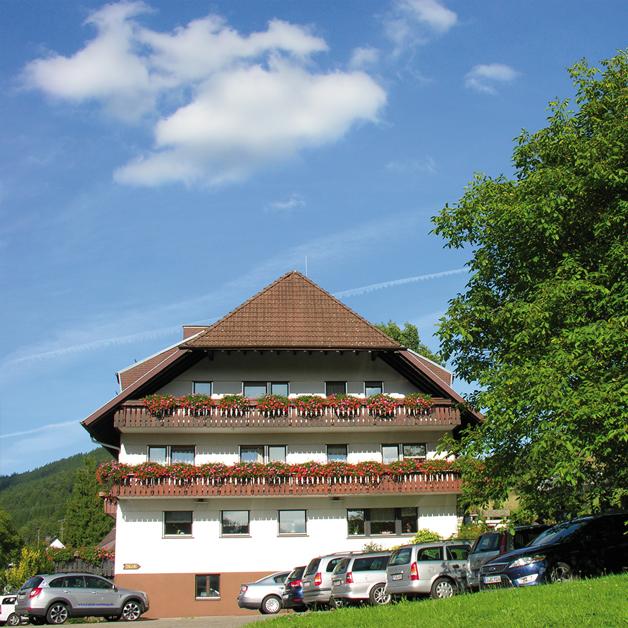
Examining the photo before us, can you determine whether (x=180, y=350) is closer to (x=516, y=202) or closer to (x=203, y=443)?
(x=203, y=443)

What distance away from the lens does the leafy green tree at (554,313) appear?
18281 mm

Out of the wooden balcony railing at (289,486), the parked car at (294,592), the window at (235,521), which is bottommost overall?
the parked car at (294,592)

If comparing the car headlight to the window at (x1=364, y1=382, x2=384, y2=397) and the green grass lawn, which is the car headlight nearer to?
the green grass lawn

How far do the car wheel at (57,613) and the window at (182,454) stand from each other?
8.71m

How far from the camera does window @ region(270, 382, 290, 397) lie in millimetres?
36256

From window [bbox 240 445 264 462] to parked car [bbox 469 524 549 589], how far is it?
49.1 ft

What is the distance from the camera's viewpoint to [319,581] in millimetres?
24719

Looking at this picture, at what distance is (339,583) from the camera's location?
2319cm

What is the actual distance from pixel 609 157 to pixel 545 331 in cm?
425

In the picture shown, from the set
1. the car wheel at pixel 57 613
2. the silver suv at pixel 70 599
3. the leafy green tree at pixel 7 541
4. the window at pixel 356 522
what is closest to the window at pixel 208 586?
the silver suv at pixel 70 599

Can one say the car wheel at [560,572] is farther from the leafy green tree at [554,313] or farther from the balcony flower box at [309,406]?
the balcony flower box at [309,406]

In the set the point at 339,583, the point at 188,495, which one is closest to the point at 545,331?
the point at 339,583

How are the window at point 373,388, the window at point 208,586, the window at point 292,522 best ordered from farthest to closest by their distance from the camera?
the window at point 373,388, the window at point 292,522, the window at point 208,586

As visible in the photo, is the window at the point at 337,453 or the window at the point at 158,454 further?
the window at the point at 337,453
